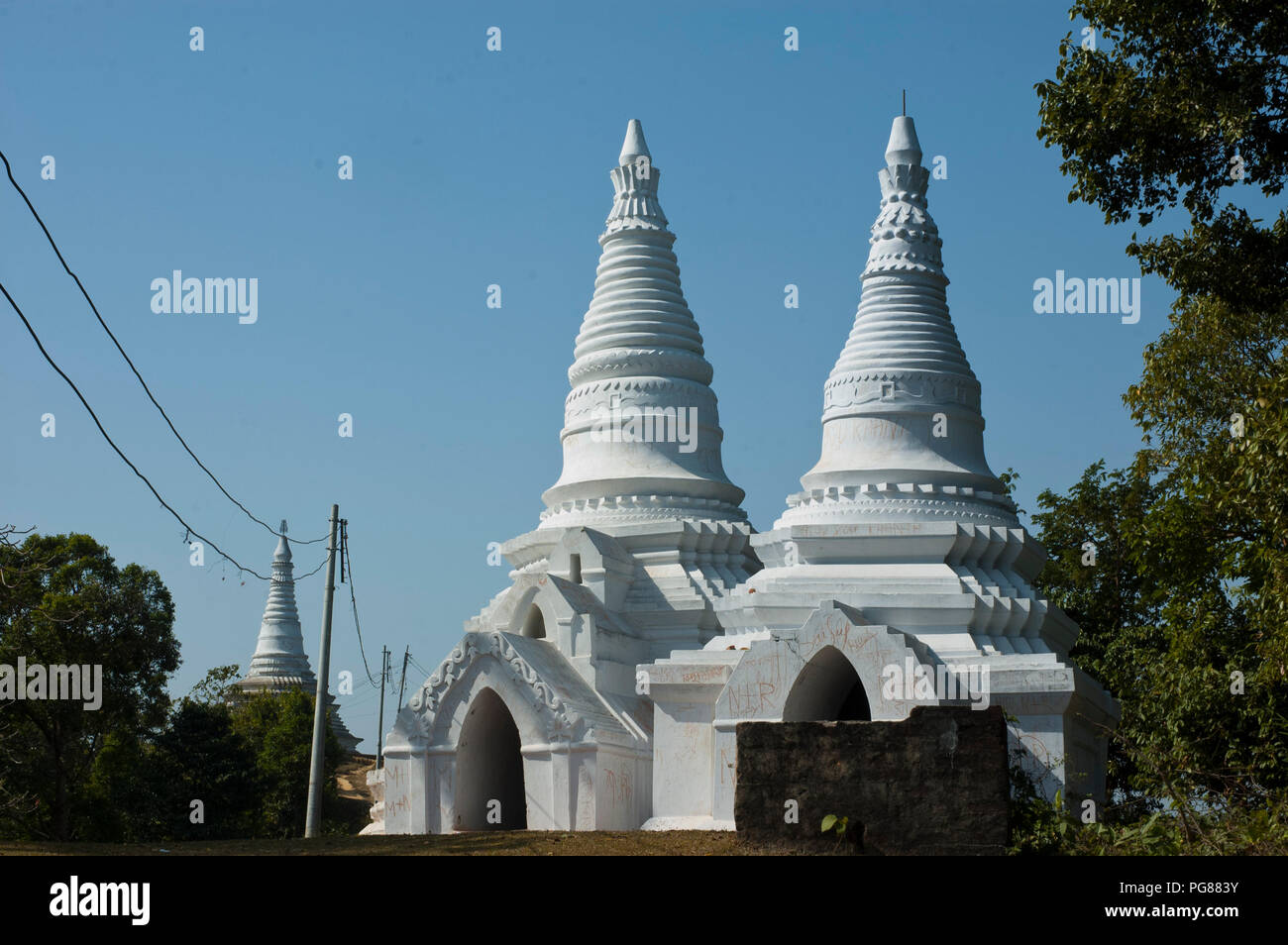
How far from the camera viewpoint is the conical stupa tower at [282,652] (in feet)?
218

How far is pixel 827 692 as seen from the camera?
2739cm

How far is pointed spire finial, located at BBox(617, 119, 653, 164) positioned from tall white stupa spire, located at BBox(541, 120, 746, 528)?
2.5 inches

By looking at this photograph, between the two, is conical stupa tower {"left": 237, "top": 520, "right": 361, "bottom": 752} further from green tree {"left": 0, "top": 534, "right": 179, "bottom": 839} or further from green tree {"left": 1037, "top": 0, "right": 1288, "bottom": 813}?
green tree {"left": 1037, "top": 0, "right": 1288, "bottom": 813}

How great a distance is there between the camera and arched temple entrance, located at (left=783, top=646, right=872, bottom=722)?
86.1 feet

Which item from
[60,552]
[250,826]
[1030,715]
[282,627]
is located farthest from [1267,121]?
[282,627]

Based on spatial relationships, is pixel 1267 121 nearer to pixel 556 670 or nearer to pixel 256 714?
pixel 556 670

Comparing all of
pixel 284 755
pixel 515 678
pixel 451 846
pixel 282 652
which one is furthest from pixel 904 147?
pixel 282 652

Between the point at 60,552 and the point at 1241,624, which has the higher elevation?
the point at 60,552

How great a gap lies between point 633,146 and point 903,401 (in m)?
10.2

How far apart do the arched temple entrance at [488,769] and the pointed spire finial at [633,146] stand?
13543 millimetres

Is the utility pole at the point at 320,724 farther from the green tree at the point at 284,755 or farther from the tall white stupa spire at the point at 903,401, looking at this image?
the green tree at the point at 284,755

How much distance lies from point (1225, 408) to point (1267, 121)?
12.3 m

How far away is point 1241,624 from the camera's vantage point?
1196 inches

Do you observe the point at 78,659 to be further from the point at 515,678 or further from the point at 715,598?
the point at 715,598
